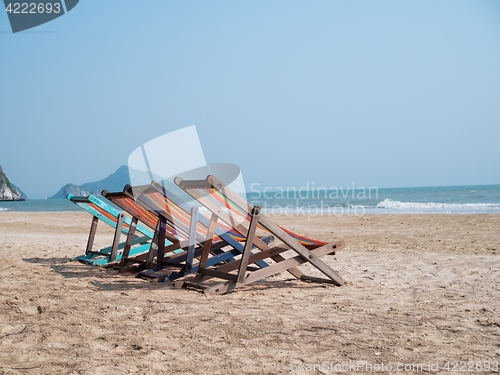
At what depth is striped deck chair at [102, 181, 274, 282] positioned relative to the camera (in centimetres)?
399

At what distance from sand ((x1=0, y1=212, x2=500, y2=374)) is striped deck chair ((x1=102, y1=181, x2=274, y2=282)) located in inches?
12.5

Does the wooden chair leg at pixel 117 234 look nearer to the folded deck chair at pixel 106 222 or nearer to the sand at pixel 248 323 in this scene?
the folded deck chair at pixel 106 222

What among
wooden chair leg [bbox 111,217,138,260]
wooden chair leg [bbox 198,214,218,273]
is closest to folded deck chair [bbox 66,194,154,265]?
wooden chair leg [bbox 111,217,138,260]

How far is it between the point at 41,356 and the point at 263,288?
7.56ft

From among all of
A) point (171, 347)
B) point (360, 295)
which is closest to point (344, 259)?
point (360, 295)

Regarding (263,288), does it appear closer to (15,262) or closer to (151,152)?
(151,152)

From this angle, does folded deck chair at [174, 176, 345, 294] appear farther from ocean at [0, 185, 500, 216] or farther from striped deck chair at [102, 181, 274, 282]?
ocean at [0, 185, 500, 216]

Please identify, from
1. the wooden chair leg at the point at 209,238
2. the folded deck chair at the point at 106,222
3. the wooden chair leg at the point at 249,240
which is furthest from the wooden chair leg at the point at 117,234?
the wooden chair leg at the point at 249,240

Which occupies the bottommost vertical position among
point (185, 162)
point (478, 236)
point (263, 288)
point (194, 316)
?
point (478, 236)

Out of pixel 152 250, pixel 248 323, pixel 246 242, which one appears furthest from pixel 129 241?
pixel 248 323

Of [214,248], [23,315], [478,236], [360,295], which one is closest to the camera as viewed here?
[23,315]

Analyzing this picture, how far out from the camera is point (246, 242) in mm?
3553

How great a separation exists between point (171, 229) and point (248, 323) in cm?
244

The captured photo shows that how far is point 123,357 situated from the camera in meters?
2.11
